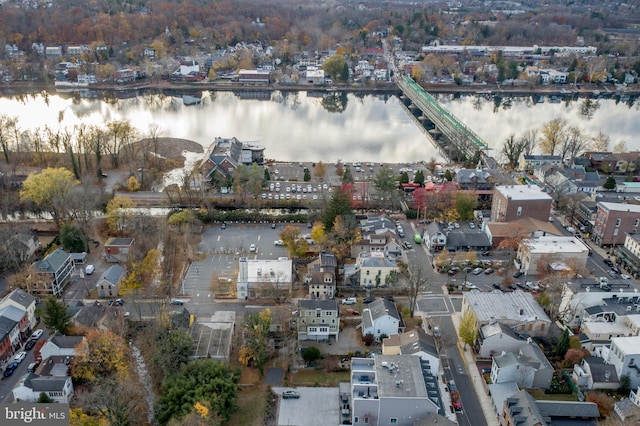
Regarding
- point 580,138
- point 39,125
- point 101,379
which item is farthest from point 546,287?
point 39,125

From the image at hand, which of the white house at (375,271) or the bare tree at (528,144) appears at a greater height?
the bare tree at (528,144)

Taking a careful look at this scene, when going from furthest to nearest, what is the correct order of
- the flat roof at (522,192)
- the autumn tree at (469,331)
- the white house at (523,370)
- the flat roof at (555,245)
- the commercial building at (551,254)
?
the flat roof at (522,192)
the flat roof at (555,245)
the commercial building at (551,254)
the autumn tree at (469,331)
the white house at (523,370)

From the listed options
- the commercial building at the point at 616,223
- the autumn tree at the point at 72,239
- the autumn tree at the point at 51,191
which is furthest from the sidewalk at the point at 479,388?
the autumn tree at the point at 51,191

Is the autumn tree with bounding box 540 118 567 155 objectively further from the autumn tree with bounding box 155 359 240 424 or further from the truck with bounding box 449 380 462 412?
the autumn tree with bounding box 155 359 240 424

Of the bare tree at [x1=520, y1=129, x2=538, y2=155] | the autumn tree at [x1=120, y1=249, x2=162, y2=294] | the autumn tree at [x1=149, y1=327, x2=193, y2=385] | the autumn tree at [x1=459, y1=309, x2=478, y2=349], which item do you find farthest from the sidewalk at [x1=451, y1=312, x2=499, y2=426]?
the bare tree at [x1=520, y1=129, x2=538, y2=155]

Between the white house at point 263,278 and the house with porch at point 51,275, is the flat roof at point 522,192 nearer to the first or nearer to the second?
the white house at point 263,278

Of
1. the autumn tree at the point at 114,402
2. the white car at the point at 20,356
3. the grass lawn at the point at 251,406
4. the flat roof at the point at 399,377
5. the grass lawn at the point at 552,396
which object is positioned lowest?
the grass lawn at the point at 251,406

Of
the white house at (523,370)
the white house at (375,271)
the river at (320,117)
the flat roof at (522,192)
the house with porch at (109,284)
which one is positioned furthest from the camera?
the river at (320,117)
